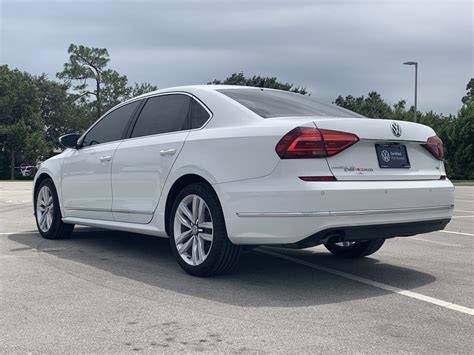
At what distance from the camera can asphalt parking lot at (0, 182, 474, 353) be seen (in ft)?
10.7

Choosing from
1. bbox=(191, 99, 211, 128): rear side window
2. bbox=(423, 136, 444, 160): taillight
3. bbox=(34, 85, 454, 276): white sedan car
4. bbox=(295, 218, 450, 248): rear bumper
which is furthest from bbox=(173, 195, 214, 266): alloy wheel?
bbox=(423, 136, 444, 160): taillight

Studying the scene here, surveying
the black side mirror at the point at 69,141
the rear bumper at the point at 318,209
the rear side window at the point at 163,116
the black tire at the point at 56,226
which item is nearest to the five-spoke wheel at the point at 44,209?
the black tire at the point at 56,226

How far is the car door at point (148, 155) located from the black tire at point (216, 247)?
0.52 metres

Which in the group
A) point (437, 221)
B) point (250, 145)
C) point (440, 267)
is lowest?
point (440, 267)

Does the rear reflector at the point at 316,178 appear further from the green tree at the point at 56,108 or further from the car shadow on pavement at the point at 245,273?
the green tree at the point at 56,108

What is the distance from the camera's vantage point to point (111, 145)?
6145mm

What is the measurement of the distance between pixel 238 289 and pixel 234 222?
53cm

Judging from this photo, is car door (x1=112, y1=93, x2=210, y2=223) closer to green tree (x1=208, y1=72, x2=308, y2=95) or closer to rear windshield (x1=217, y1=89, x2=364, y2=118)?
rear windshield (x1=217, y1=89, x2=364, y2=118)

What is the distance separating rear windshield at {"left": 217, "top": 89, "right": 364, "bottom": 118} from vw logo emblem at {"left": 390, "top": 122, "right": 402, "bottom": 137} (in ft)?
1.84

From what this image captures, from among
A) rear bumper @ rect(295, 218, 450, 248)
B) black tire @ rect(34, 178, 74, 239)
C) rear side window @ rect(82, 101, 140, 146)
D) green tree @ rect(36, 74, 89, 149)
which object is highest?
green tree @ rect(36, 74, 89, 149)

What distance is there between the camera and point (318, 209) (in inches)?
161

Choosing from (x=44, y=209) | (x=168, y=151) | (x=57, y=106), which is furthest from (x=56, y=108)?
(x=168, y=151)

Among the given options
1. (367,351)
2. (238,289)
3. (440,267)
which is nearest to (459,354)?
(367,351)

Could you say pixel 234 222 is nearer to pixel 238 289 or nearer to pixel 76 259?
pixel 238 289
